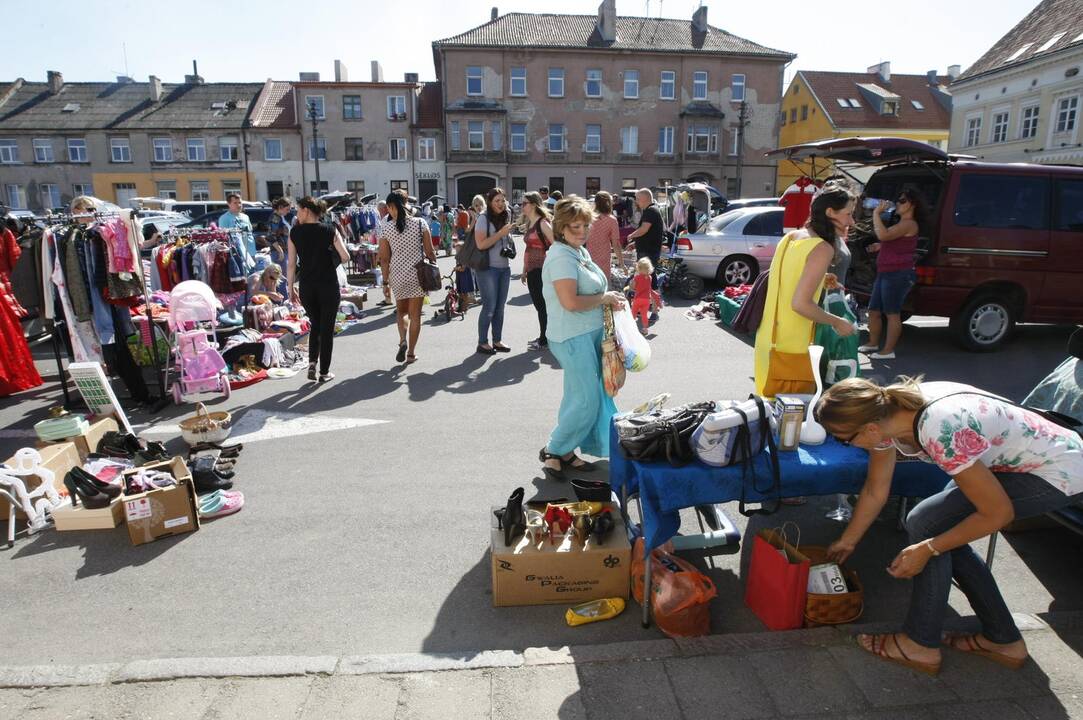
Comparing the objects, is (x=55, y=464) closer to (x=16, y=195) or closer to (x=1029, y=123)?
(x=1029, y=123)

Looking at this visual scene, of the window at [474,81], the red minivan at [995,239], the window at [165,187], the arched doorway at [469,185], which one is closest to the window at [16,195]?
the window at [165,187]

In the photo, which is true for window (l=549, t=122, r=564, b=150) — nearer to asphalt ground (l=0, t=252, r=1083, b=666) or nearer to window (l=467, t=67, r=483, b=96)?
window (l=467, t=67, r=483, b=96)

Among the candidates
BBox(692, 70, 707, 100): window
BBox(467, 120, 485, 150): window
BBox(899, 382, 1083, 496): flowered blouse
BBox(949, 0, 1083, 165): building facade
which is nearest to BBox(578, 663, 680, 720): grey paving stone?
BBox(899, 382, 1083, 496): flowered blouse

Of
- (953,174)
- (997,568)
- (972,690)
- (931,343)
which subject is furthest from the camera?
(931,343)

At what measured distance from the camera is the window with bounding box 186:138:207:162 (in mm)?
41969

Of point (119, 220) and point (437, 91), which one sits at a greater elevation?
point (437, 91)

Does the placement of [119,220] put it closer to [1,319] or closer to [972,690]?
[1,319]

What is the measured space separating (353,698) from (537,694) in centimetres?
74

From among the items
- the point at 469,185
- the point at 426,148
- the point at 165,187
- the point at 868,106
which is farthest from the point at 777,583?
the point at 868,106

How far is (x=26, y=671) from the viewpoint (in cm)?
289

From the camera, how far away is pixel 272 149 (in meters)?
42.2

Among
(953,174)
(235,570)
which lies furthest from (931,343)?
(235,570)

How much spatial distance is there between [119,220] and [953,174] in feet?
29.0

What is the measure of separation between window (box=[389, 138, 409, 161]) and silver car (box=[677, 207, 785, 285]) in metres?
33.6
